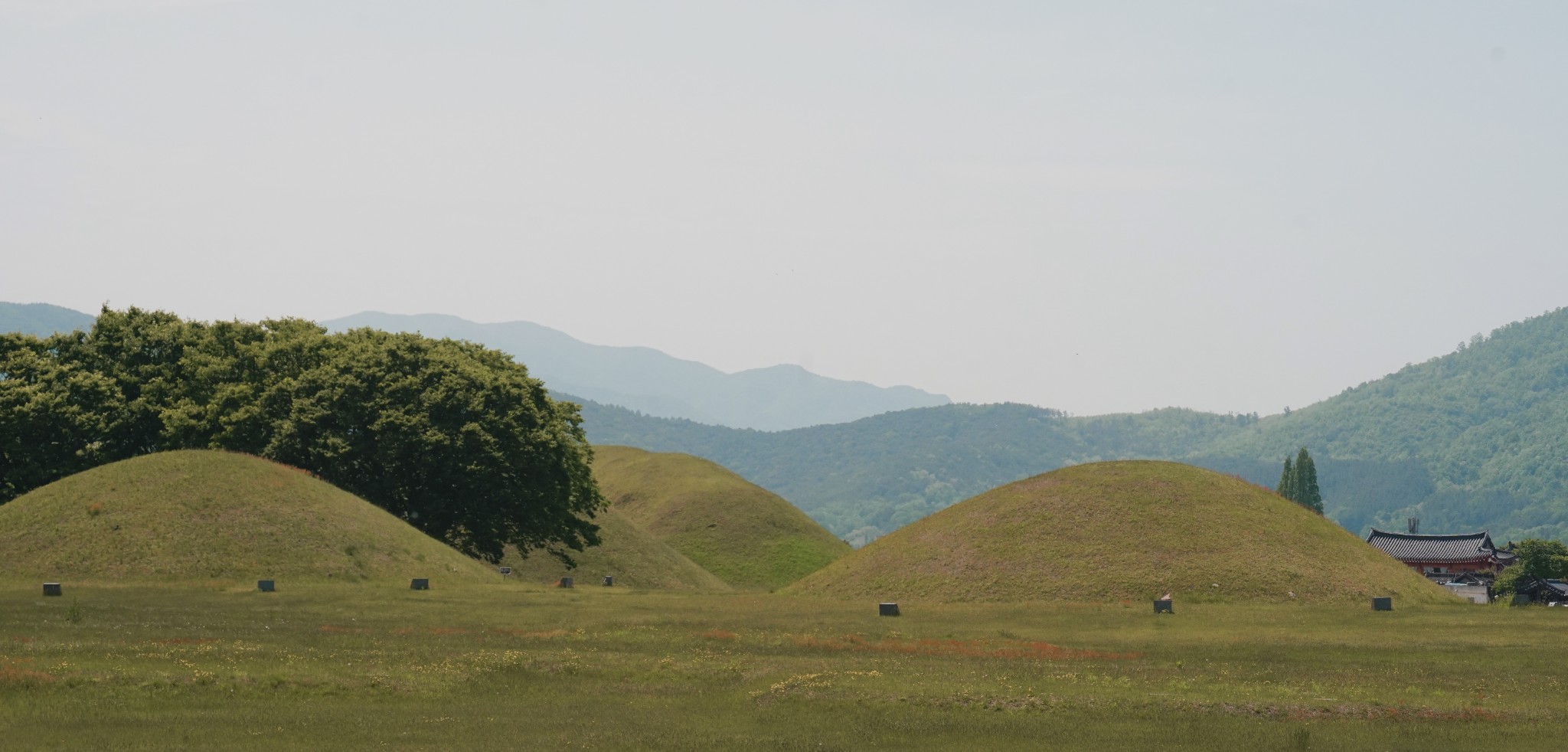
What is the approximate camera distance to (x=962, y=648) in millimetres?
48906

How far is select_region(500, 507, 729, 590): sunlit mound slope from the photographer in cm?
→ 10988

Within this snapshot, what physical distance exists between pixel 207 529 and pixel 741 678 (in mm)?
45865

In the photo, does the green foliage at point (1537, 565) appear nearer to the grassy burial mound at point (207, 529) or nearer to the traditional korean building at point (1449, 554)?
the traditional korean building at point (1449, 554)

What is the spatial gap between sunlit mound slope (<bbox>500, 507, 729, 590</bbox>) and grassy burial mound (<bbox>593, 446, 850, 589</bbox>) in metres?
9.28

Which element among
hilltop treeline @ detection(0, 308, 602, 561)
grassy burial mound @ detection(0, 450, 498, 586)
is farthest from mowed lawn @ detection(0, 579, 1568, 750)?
hilltop treeline @ detection(0, 308, 602, 561)

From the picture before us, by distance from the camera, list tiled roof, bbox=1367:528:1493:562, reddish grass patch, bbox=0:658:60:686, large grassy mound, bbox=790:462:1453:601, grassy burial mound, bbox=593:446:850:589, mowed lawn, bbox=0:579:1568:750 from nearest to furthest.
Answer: mowed lawn, bbox=0:579:1568:750
reddish grass patch, bbox=0:658:60:686
large grassy mound, bbox=790:462:1453:601
grassy burial mound, bbox=593:446:850:589
tiled roof, bbox=1367:528:1493:562

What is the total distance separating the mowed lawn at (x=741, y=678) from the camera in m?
31.5

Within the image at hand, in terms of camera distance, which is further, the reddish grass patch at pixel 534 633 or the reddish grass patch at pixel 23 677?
the reddish grass patch at pixel 534 633

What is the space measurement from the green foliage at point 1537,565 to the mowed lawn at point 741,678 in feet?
289

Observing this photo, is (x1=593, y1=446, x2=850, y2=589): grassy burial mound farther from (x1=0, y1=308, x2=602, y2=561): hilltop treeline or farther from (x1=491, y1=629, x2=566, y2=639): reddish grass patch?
(x1=491, y1=629, x2=566, y2=639): reddish grass patch

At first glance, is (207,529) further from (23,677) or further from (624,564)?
(624,564)

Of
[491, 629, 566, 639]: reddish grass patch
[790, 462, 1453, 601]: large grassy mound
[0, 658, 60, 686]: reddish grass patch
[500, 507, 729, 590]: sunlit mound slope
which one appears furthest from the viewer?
[500, 507, 729, 590]: sunlit mound slope

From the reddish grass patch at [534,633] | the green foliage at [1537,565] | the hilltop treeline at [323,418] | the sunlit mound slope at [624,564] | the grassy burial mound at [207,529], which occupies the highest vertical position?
the hilltop treeline at [323,418]

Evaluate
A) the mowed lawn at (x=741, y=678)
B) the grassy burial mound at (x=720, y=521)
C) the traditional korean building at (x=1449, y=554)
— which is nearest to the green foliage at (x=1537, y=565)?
the traditional korean building at (x=1449, y=554)
